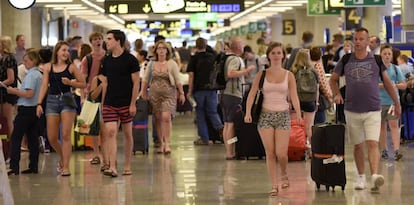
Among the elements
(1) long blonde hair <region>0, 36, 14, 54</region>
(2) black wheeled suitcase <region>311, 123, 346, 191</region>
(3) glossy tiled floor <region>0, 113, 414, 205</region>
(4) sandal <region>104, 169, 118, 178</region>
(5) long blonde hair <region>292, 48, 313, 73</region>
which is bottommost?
(3) glossy tiled floor <region>0, 113, 414, 205</region>

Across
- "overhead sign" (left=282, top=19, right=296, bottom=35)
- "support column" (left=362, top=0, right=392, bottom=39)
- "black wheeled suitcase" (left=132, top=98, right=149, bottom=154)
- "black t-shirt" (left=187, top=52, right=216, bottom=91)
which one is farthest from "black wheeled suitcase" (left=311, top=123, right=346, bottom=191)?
"overhead sign" (left=282, top=19, right=296, bottom=35)

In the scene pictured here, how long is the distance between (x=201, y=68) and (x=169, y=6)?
10401mm

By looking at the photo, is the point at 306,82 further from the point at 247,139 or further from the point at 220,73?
the point at 220,73

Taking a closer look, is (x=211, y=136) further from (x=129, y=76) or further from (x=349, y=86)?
(x=349, y=86)

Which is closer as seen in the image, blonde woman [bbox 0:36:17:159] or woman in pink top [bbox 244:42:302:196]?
woman in pink top [bbox 244:42:302:196]

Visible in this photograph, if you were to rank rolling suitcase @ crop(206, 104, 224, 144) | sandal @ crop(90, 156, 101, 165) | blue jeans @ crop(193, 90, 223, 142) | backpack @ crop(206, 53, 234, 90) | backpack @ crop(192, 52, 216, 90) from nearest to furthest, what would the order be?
sandal @ crop(90, 156, 101, 165) → backpack @ crop(206, 53, 234, 90) → backpack @ crop(192, 52, 216, 90) → blue jeans @ crop(193, 90, 223, 142) → rolling suitcase @ crop(206, 104, 224, 144)

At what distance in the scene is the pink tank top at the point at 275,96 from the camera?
35.1ft

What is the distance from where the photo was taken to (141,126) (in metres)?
16.0

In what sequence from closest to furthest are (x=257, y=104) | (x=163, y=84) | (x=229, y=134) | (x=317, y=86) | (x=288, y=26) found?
(x=257, y=104), (x=317, y=86), (x=229, y=134), (x=163, y=84), (x=288, y=26)

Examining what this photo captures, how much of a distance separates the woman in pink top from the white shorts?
671 mm

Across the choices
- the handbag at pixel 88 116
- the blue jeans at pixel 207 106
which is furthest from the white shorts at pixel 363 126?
the blue jeans at pixel 207 106

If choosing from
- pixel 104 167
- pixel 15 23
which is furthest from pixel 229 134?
pixel 15 23

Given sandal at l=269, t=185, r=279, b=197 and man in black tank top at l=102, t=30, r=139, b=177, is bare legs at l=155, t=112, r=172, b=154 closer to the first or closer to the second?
man in black tank top at l=102, t=30, r=139, b=177

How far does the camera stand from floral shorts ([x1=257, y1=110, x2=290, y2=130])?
419 inches
